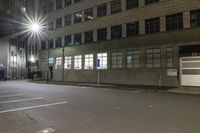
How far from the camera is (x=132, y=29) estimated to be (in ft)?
96.3

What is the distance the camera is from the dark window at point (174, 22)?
81.7 feet

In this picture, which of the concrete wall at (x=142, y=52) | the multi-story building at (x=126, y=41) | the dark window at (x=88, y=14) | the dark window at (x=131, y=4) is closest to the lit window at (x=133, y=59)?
the multi-story building at (x=126, y=41)

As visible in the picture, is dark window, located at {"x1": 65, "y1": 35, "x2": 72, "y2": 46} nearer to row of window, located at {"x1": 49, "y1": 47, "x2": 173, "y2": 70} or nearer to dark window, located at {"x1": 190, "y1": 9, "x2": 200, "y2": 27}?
row of window, located at {"x1": 49, "y1": 47, "x2": 173, "y2": 70}

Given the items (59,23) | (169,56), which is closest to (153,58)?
(169,56)

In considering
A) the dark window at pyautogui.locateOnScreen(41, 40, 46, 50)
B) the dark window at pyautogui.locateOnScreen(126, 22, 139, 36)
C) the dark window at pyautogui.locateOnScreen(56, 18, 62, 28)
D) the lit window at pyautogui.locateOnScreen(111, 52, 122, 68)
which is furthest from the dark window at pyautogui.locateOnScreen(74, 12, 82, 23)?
the dark window at pyautogui.locateOnScreen(41, 40, 46, 50)

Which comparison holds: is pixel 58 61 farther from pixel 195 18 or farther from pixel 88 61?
pixel 195 18

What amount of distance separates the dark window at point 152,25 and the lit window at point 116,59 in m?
5.24

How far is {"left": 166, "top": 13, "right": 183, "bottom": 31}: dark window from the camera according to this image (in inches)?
981

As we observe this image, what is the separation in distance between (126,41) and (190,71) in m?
9.36

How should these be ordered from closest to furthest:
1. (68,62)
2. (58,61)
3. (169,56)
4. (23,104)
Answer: (23,104) → (169,56) → (68,62) → (58,61)

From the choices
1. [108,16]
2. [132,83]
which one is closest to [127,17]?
[108,16]

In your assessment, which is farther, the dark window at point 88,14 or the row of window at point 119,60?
the dark window at point 88,14

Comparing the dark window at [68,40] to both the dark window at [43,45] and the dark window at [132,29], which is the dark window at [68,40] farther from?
the dark window at [132,29]

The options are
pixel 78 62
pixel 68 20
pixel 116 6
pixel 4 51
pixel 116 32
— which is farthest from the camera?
pixel 4 51
